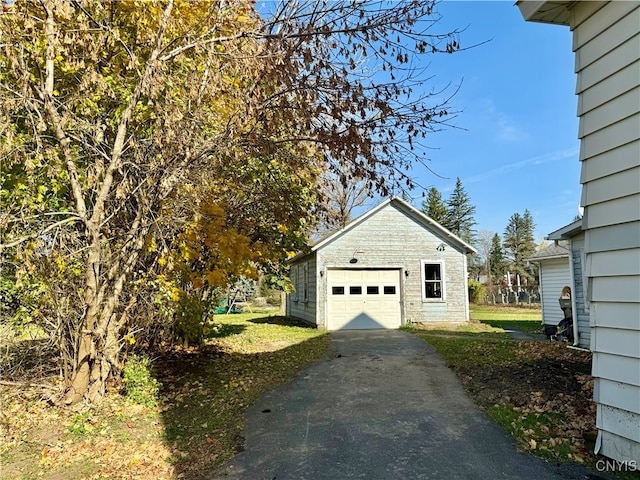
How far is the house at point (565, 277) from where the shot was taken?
10.6 metres

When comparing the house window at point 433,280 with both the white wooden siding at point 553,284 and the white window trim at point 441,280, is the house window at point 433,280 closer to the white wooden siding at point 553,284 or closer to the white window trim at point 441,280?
the white window trim at point 441,280

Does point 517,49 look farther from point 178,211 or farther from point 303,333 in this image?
point 303,333

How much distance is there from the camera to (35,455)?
4324 mm

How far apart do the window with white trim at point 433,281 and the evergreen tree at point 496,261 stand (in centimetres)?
2925

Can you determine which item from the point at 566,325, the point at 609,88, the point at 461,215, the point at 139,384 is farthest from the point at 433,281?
the point at 461,215

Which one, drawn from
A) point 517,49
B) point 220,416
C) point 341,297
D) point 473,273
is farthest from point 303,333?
point 473,273

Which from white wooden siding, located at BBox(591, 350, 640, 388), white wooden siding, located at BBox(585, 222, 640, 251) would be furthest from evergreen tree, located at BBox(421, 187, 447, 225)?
white wooden siding, located at BBox(591, 350, 640, 388)

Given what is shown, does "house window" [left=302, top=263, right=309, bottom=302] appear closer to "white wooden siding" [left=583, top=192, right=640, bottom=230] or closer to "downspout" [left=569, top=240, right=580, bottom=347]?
"downspout" [left=569, top=240, right=580, bottom=347]

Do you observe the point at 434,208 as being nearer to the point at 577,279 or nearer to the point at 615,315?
the point at 577,279

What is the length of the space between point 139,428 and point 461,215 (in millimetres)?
43827

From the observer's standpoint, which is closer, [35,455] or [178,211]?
[35,455]

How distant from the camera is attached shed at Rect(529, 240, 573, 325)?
1418cm

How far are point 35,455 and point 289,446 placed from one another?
2.70 m

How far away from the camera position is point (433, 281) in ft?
51.7
